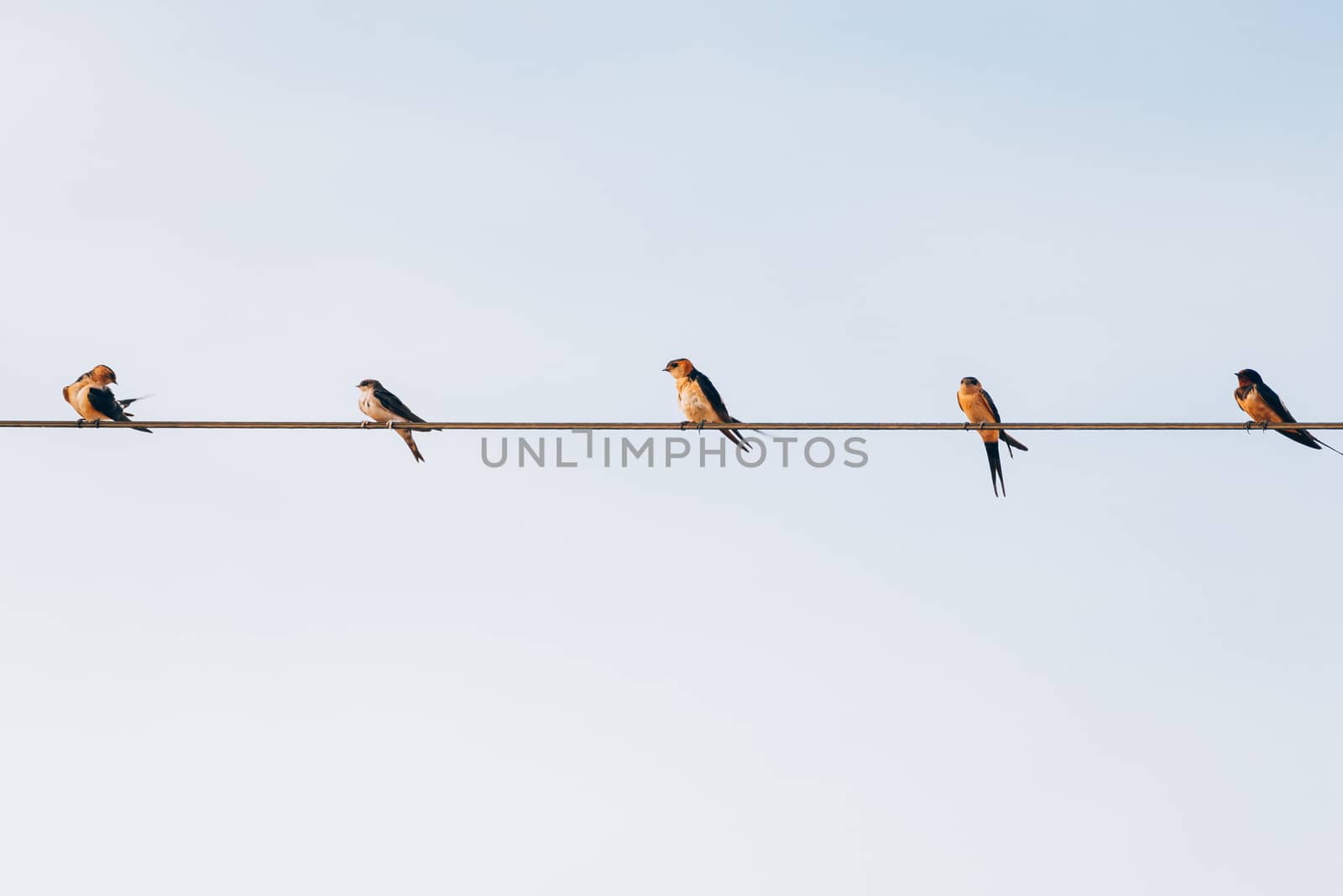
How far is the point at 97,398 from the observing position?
39.7ft

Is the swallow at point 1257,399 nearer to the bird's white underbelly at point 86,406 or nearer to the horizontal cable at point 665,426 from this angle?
the horizontal cable at point 665,426

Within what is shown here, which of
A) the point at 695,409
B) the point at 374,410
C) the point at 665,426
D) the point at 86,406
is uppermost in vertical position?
the point at 374,410

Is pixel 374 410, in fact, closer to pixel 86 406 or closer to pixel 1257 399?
pixel 86 406

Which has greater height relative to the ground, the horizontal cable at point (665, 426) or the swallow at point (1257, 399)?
the swallow at point (1257, 399)

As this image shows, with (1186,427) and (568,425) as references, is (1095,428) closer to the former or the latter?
(1186,427)

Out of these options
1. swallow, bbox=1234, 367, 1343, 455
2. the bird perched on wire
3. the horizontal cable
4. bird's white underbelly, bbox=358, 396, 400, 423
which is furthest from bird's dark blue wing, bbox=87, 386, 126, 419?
swallow, bbox=1234, 367, 1343, 455

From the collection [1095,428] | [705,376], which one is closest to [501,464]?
[705,376]

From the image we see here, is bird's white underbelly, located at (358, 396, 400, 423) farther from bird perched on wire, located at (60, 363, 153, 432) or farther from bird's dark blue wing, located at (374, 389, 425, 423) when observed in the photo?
bird perched on wire, located at (60, 363, 153, 432)

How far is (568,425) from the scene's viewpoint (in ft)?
24.7

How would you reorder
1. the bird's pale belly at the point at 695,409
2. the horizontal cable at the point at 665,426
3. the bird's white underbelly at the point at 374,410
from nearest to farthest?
1. the horizontal cable at the point at 665,426
2. the bird's pale belly at the point at 695,409
3. the bird's white underbelly at the point at 374,410

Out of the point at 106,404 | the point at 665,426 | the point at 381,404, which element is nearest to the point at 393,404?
the point at 381,404

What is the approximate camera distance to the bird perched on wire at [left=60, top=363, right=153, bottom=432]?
39.8 ft

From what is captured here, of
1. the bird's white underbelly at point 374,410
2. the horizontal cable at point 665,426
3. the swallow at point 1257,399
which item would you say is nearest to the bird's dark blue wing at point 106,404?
the bird's white underbelly at point 374,410

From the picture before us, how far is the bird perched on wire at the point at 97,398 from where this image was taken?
1212cm
